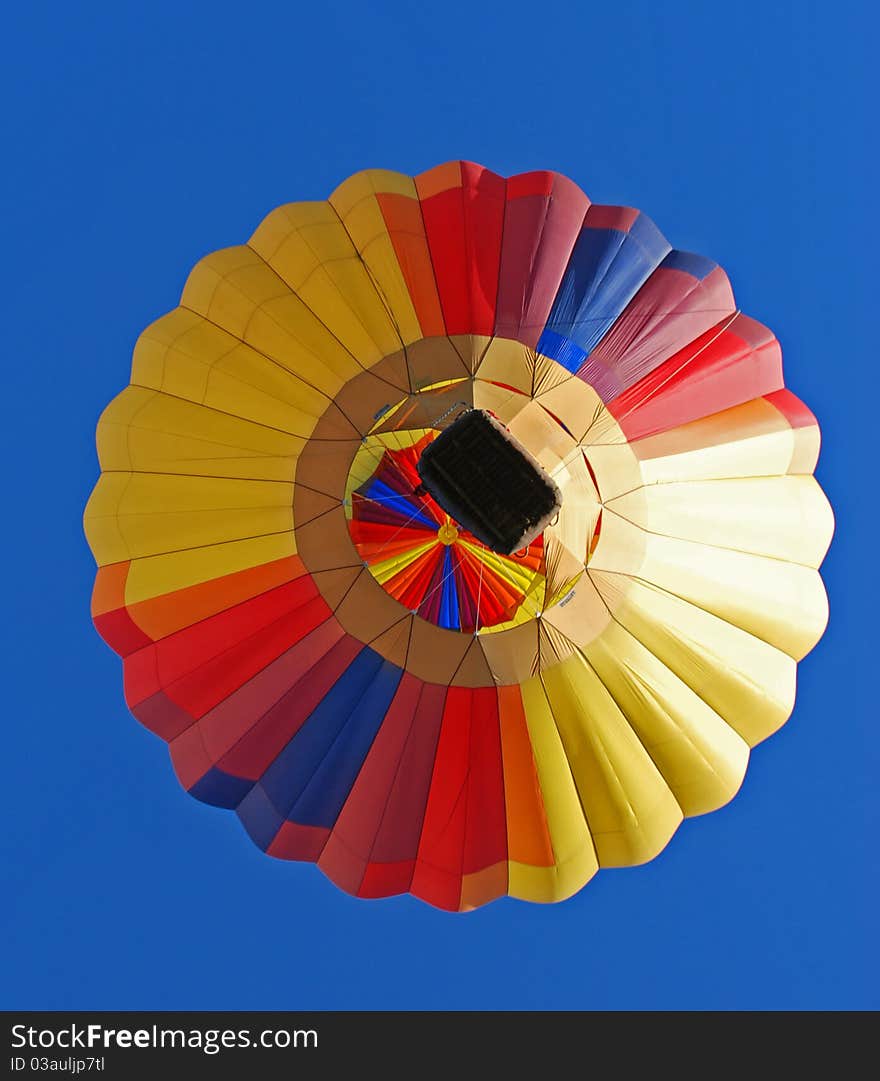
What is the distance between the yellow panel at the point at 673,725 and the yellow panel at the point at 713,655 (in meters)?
0.11

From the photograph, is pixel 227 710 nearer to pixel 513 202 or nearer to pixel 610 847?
pixel 610 847

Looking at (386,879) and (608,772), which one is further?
(386,879)

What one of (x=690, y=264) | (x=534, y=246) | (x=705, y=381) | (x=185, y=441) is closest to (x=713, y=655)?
(x=705, y=381)

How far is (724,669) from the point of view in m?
10.2

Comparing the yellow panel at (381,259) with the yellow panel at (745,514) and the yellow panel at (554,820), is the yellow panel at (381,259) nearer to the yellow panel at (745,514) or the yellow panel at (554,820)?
the yellow panel at (745,514)

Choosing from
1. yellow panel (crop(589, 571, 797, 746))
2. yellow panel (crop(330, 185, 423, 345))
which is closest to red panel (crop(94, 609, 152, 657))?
yellow panel (crop(330, 185, 423, 345))

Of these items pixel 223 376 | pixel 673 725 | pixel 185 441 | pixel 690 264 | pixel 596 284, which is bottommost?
pixel 673 725

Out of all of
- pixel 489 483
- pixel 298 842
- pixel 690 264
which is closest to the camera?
pixel 489 483

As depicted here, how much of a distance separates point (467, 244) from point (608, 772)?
205 inches

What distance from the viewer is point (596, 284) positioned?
10.2m

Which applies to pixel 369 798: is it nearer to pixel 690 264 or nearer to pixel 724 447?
pixel 724 447

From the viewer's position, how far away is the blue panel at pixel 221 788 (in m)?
10.3

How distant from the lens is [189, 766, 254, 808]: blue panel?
33.7 feet

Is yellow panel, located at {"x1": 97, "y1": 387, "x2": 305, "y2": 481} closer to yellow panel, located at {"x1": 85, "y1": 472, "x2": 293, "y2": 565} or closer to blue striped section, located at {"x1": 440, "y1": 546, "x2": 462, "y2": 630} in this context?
yellow panel, located at {"x1": 85, "y1": 472, "x2": 293, "y2": 565}
